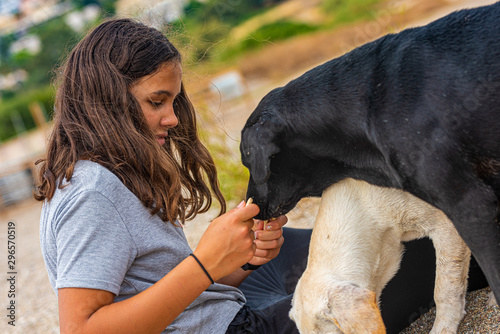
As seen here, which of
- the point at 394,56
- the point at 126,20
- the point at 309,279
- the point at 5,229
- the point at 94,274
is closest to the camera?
the point at 94,274

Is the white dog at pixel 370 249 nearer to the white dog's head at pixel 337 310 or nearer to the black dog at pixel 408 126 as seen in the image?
the white dog's head at pixel 337 310

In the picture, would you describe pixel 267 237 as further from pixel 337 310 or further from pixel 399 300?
pixel 399 300

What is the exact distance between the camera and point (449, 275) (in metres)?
2.26

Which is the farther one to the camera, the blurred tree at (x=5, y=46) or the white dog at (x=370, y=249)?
the blurred tree at (x=5, y=46)

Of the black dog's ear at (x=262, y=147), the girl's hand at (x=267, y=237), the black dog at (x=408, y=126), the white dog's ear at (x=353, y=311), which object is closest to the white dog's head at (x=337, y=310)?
the white dog's ear at (x=353, y=311)

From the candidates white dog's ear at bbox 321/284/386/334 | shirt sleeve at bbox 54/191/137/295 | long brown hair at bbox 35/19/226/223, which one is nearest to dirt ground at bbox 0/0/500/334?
white dog's ear at bbox 321/284/386/334

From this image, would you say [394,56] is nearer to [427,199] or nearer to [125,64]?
[427,199]

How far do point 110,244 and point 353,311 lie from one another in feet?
3.22

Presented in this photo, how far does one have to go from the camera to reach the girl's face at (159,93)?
2.34 meters

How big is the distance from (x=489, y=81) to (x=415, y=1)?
18.2m

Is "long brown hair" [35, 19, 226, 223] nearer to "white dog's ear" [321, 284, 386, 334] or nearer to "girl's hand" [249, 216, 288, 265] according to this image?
"girl's hand" [249, 216, 288, 265]

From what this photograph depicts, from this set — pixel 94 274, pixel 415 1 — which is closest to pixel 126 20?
pixel 94 274

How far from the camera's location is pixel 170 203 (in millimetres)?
2346

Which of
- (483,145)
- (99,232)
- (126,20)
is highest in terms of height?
(126,20)
